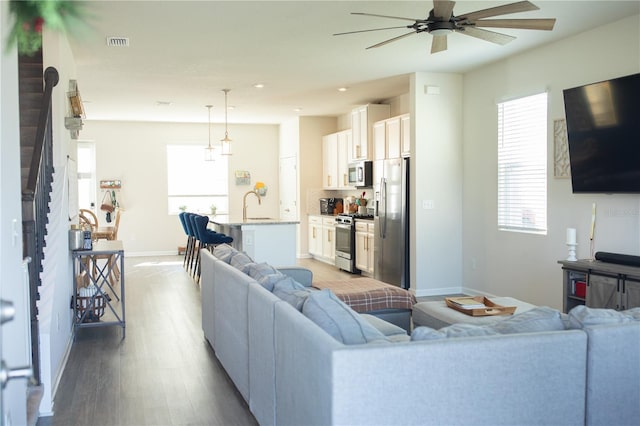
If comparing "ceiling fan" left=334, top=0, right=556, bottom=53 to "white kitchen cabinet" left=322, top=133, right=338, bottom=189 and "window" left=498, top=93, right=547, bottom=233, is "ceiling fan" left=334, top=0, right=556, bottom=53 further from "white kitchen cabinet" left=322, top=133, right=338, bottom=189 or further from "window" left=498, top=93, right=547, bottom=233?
"white kitchen cabinet" left=322, top=133, right=338, bottom=189

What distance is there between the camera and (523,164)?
20.8 feet

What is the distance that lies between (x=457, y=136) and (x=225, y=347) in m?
4.41

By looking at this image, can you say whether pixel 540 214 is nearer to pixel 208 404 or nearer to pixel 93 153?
pixel 208 404

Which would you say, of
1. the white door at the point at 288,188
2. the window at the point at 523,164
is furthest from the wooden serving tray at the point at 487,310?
the white door at the point at 288,188

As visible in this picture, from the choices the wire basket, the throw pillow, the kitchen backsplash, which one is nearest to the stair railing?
the wire basket

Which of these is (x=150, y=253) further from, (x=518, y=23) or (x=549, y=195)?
(x=518, y=23)

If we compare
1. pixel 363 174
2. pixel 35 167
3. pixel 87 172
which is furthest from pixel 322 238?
pixel 35 167

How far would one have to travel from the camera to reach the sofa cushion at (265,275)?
329 centimetres

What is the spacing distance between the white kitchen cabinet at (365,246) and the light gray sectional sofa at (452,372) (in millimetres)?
5826

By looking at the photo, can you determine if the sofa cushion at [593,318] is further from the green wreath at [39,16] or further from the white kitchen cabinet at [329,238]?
the white kitchen cabinet at [329,238]

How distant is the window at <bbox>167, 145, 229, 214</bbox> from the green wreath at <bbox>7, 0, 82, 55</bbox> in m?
11.1

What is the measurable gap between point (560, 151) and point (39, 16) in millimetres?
5536

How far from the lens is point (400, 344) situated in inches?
83.7

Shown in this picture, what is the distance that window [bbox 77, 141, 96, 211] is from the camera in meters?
11.5
